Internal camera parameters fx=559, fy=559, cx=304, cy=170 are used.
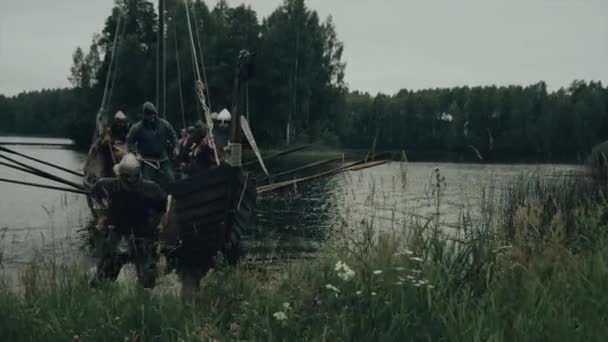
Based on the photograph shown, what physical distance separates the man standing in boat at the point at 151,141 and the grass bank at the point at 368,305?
4677 mm

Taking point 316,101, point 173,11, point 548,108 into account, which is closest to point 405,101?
point 548,108

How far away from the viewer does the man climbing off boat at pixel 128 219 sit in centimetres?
626

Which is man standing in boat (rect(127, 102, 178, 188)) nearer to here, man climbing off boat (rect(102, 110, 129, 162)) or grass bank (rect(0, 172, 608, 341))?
man climbing off boat (rect(102, 110, 129, 162))

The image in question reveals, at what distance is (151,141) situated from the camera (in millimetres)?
10461

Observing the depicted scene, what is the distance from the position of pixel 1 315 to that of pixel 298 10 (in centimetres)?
4694

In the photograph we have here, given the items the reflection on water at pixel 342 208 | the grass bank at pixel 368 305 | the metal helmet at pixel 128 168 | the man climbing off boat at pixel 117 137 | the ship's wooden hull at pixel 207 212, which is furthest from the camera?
the reflection on water at pixel 342 208

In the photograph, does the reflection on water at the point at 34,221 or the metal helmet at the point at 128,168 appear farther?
the reflection on water at the point at 34,221

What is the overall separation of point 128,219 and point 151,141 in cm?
416

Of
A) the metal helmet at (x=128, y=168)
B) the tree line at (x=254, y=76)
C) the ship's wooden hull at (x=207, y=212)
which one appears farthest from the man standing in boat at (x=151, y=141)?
the tree line at (x=254, y=76)

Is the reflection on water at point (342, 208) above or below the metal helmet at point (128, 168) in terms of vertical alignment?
below

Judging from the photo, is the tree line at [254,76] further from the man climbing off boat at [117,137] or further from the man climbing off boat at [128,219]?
the man climbing off boat at [128,219]

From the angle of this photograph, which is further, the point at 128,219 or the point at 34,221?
the point at 34,221

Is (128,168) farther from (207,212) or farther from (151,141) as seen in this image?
(151,141)

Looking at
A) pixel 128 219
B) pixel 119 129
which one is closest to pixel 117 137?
pixel 119 129
